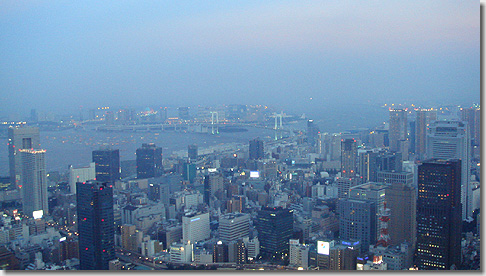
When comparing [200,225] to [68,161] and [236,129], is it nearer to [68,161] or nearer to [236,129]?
[68,161]

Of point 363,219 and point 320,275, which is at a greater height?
point 320,275

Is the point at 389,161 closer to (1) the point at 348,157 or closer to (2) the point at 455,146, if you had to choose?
(1) the point at 348,157

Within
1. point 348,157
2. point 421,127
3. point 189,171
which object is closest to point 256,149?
point 189,171

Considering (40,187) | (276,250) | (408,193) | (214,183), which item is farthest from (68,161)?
(408,193)

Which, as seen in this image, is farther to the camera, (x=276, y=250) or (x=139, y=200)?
(x=139, y=200)

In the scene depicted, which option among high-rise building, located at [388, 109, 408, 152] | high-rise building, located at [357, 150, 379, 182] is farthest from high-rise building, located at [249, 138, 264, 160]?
high-rise building, located at [388, 109, 408, 152]

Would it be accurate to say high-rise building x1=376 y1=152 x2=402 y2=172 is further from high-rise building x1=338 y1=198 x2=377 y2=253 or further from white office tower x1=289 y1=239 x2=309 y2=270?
white office tower x1=289 y1=239 x2=309 y2=270
